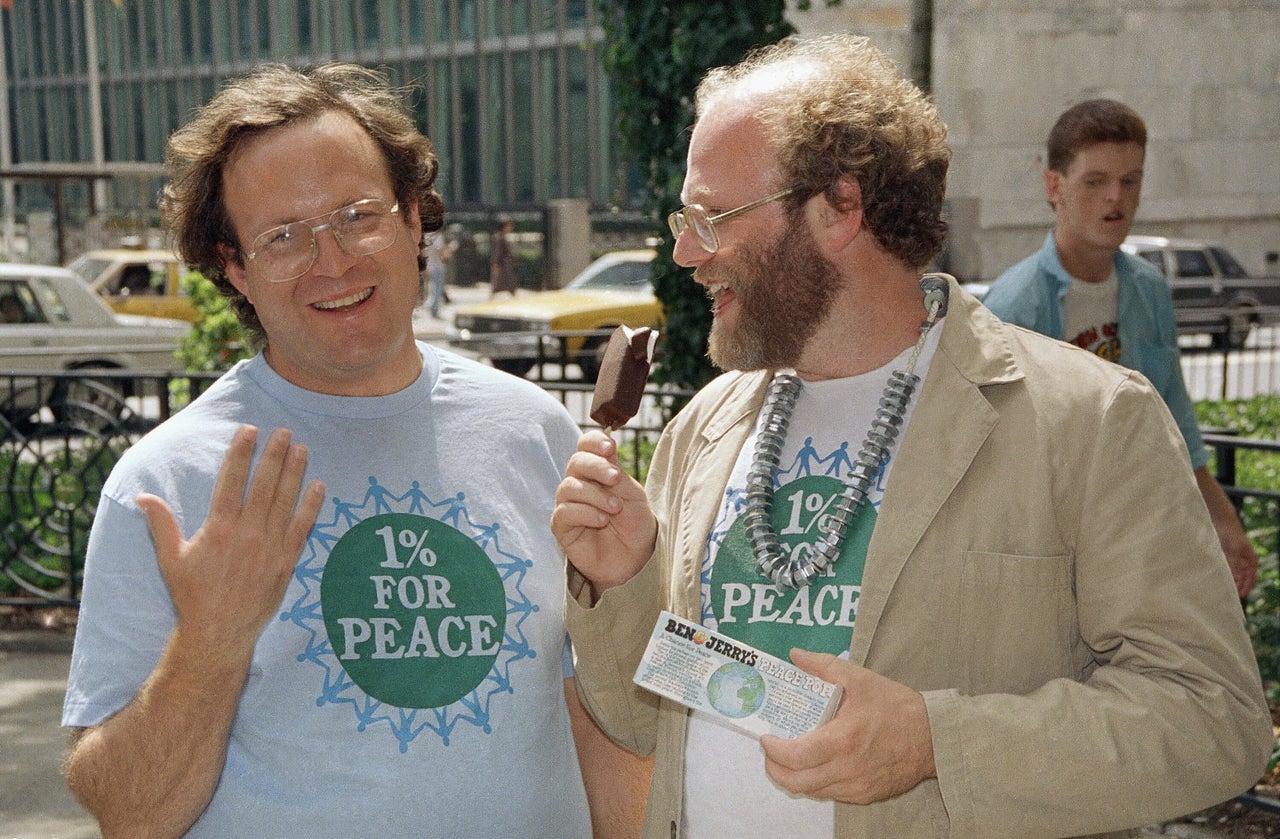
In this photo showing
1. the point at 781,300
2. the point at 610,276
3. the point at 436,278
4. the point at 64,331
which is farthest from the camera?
Result: the point at 436,278

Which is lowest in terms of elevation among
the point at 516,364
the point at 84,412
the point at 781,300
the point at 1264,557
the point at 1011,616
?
the point at 516,364

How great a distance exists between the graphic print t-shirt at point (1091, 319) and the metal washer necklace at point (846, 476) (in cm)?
206

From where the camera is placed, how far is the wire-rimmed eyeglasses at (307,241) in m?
2.59

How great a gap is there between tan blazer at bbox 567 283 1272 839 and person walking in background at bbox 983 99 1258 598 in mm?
2067

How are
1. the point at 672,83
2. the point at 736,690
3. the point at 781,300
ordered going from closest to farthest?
the point at 736,690 < the point at 781,300 < the point at 672,83

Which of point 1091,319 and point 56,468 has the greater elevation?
point 1091,319

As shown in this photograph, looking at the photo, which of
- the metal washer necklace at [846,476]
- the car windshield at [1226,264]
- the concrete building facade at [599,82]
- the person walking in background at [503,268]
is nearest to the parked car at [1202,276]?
the car windshield at [1226,264]

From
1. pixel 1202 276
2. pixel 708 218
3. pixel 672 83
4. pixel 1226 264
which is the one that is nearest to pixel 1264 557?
pixel 672 83

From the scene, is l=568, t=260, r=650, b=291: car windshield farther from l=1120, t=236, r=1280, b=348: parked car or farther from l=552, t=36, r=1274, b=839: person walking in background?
l=552, t=36, r=1274, b=839: person walking in background

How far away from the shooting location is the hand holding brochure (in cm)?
204

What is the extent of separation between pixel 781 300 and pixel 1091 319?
2.32 meters

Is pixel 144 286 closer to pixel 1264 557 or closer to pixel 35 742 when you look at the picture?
pixel 35 742

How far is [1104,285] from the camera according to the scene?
4.50m

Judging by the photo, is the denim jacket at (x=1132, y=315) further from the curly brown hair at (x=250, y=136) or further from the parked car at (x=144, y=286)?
the parked car at (x=144, y=286)
